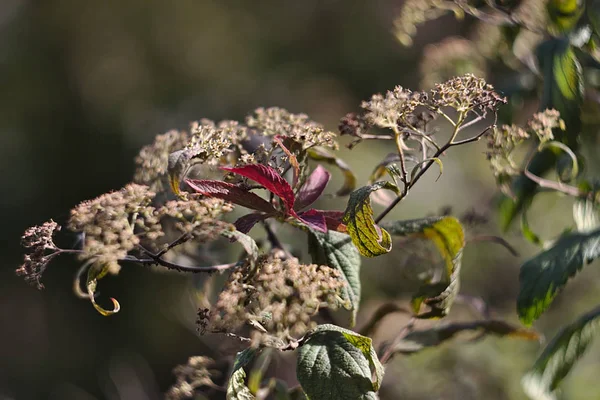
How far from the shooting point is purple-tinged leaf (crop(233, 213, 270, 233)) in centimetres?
43

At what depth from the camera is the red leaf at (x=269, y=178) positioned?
40 cm

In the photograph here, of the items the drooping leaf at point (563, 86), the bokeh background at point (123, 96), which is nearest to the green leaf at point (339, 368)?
the drooping leaf at point (563, 86)

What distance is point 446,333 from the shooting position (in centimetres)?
54

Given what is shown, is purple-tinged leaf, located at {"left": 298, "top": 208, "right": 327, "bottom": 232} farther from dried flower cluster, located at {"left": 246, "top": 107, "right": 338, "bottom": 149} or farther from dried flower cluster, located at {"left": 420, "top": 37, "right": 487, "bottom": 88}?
dried flower cluster, located at {"left": 420, "top": 37, "right": 487, "bottom": 88}

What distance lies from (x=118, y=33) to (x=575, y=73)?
10.1ft

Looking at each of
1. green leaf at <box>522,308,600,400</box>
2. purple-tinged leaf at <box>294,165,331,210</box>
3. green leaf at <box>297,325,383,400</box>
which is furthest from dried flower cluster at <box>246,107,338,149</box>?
green leaf at <box>522,308,600,400</box>

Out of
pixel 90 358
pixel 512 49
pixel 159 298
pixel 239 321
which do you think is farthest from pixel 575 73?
pixel 90 358

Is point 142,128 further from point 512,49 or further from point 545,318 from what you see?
point 512,49

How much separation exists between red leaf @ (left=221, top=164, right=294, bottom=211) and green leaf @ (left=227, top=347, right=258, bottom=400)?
106 millimetres

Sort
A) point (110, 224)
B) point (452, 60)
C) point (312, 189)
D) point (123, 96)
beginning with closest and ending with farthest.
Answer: point (110, 224) → point (312, 189) → point (452, 60) → point (123, 96)

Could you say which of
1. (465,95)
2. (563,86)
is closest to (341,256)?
(465,95)

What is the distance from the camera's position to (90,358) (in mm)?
2295

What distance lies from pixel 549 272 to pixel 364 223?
213 mm

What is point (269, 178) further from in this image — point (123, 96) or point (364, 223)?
point (123, 96)
